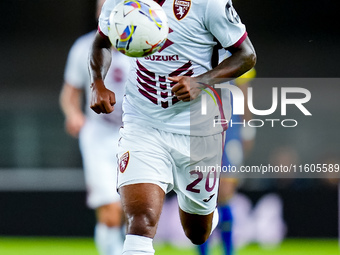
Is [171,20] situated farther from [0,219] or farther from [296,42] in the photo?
[296,42]

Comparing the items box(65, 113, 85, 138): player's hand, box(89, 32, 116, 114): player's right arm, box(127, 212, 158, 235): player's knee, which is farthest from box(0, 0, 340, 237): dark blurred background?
box(127, 212, 158, 235): player's knee

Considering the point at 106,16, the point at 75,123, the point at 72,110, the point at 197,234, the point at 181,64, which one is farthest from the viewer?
the point at 72,110

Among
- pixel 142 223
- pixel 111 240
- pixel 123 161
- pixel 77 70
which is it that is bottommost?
pixel 111 240

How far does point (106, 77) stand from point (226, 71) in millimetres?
2383

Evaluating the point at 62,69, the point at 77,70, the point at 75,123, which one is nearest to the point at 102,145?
the point at 75,123

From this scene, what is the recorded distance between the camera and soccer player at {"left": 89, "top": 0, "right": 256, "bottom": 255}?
3625mm

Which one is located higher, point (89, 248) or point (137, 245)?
point (137, 245)

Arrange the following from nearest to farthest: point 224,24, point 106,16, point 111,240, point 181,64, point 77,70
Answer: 1. point 224,24
2. point 181,64
3. point 106,16
4. point 111,240
5. point 77,70

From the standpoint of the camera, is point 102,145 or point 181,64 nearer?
point 181,64

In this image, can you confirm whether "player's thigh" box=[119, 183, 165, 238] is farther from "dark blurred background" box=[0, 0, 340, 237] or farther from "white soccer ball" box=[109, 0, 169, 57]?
"dark blurred background" box=[0, 0, 340, 237]

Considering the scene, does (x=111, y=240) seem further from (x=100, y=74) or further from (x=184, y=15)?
(x=184, y=15)

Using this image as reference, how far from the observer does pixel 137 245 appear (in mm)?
3449

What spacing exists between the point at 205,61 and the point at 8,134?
723cm

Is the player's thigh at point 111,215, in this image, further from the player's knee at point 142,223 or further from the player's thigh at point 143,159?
the player's knee at point 142,223
